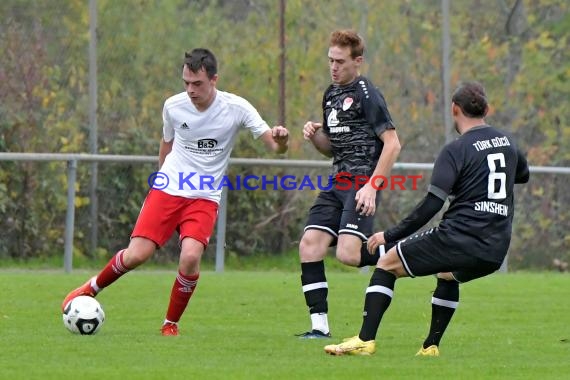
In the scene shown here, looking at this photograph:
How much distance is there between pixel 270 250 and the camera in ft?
54.4

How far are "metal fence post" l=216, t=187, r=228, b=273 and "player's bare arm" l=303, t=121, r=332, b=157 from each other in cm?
618

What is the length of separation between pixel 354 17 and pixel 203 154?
29.1ft

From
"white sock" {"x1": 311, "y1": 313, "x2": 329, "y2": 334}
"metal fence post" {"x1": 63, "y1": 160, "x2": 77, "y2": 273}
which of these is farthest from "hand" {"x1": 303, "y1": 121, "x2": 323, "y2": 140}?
"metal fence post" {"x1": 63, "y1": 160, "x2": 77, "y2": 273}

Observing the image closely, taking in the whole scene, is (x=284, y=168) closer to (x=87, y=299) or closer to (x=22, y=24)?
(x=22, y=24)

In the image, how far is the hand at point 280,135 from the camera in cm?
912

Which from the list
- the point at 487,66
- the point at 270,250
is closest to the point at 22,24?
the point at 270,250

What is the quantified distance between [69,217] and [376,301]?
767 centimetres

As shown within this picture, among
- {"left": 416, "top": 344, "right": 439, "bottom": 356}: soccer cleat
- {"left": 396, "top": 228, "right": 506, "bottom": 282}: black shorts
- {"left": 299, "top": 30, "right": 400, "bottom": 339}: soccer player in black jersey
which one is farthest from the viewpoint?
{"left": 299, "top": 30, "right": 400, "bottom": 339}: soccer player in black jersey

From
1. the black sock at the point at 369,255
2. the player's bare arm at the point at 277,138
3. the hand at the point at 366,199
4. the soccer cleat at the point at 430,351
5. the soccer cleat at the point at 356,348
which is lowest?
the soccer cleat at the point at 430,351

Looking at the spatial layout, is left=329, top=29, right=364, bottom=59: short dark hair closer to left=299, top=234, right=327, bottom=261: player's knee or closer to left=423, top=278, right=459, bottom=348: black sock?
left=299, top=234, right=327, bottom=261: player's knee

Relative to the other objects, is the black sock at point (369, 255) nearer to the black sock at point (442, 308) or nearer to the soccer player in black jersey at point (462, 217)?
the black sock at point (442, 308)

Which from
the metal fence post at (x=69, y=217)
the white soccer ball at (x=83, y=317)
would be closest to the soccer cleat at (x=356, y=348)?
the white soccer ball at (x=83, y=317)

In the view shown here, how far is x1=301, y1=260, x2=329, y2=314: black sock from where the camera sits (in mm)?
9195

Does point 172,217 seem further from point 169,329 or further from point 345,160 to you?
point 345,160
